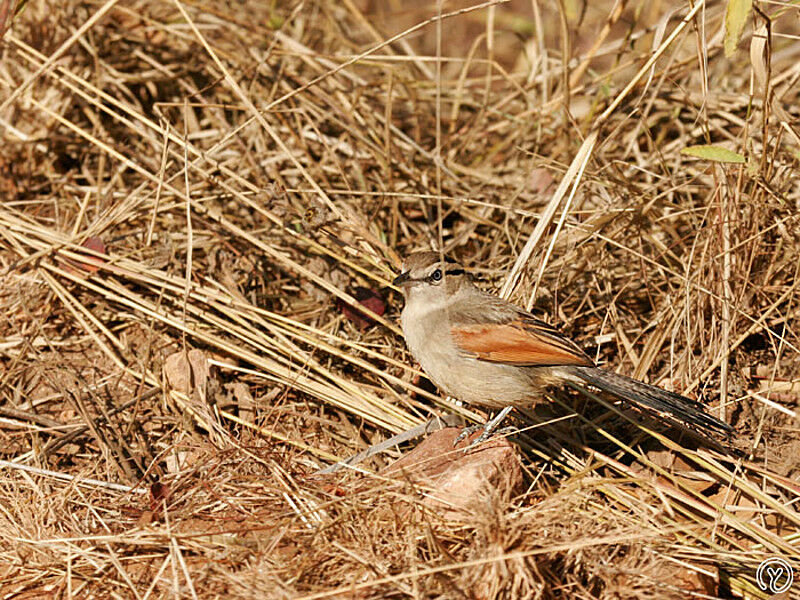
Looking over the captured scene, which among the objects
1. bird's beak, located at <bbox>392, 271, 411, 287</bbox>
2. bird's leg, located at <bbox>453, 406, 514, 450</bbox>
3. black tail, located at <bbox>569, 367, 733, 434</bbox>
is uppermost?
bird's beak, located at <bbox>392, 271, 411, 287</bbox>

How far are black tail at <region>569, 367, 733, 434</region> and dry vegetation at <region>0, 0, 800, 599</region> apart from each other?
12.3 inches

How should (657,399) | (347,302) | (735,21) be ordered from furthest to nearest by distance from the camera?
(347,302)
(657,399)
(735,21)

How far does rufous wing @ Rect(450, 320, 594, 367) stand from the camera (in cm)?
395

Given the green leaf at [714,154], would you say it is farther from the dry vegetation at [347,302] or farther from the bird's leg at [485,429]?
the bird's leg at [485,429]

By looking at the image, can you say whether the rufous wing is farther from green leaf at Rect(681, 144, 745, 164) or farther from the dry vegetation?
green leaf at Rect(681, 144, 745, 164)

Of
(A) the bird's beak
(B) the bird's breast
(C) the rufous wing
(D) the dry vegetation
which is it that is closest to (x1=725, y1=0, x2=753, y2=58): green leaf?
(D) the dry vegetation

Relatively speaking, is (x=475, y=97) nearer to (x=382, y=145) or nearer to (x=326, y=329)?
(x=382, y=145)

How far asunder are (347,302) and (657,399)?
186cm

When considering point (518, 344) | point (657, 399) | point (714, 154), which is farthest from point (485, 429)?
point (714, 154)

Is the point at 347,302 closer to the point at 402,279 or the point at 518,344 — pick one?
the point at 402,279

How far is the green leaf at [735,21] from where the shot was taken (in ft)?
10.6

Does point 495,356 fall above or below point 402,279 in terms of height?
below

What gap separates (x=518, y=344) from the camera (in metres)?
4.03

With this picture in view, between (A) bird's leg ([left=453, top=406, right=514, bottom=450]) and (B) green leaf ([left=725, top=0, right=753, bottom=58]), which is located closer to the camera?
(B) green leaf ([left=725, top=0, right=753, bottom=58])
